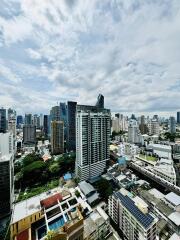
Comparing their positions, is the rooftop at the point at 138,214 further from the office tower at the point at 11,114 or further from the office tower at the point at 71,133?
the office tower at the point at 11,114

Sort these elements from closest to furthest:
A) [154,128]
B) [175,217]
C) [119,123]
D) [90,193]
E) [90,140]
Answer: [175,217] → [90,193] → [90,140] → [154,128] → [119,123]

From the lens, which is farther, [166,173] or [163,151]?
[163,151]

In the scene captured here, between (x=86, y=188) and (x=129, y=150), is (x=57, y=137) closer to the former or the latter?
(x=129, y=150)

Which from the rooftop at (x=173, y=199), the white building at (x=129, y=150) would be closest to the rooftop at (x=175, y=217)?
the rooftop at (x=173, y=199)

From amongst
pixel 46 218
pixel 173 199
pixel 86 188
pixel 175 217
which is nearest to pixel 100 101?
pixel 86 188

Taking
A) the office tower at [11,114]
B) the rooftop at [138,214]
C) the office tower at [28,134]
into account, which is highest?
the office tower at [11,114]

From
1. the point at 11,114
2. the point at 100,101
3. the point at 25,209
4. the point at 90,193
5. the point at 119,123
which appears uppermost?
the point at 100,101

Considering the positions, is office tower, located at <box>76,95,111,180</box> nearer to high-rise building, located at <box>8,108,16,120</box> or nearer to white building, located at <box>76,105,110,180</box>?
white building, located at <box>76,105,110,180</box>
